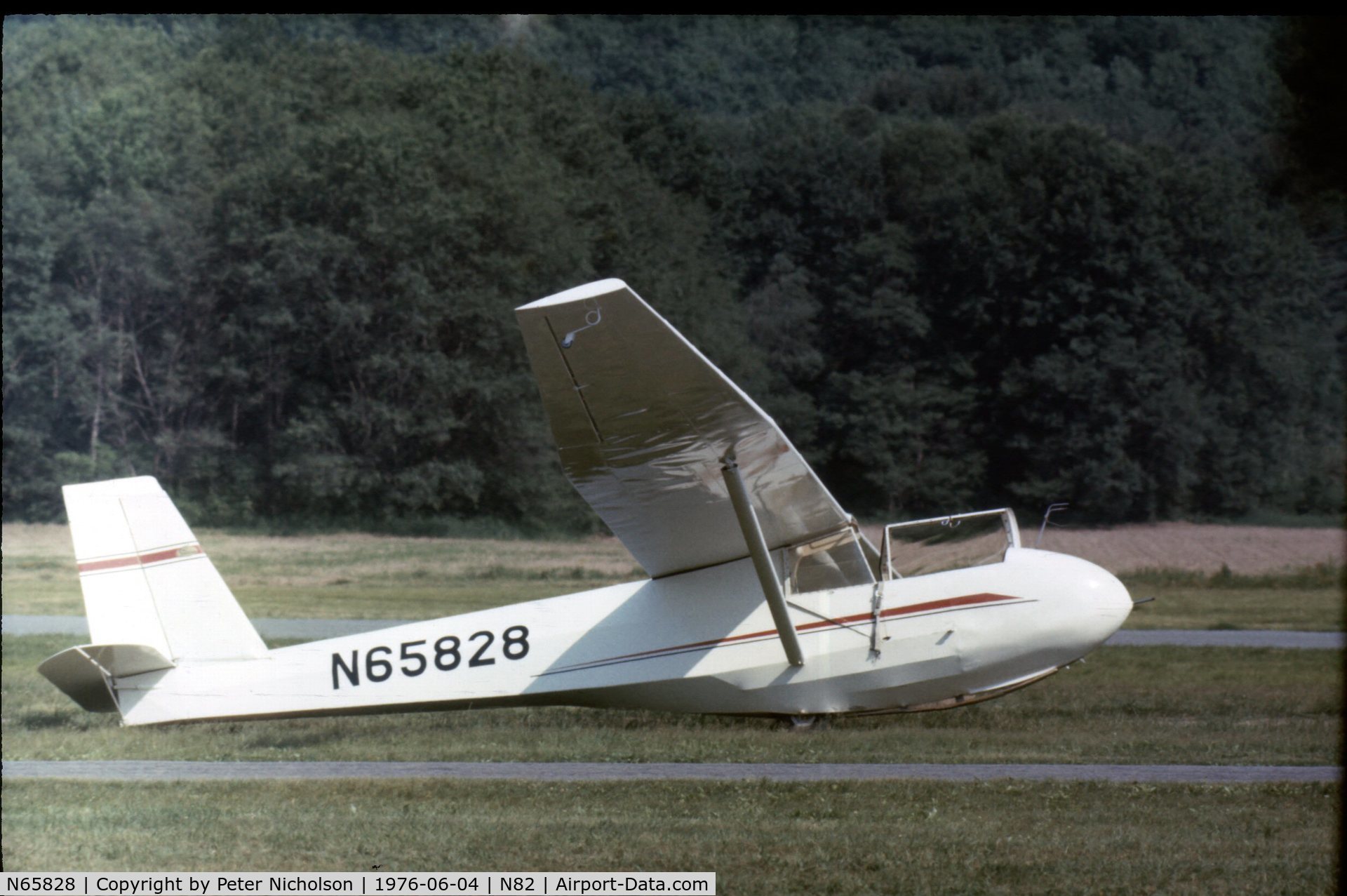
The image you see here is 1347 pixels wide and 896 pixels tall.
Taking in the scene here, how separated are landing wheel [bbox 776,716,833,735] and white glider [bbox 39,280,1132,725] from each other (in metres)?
0.48

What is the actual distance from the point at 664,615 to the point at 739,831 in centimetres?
119

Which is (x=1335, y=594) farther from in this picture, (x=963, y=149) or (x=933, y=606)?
(x=933, y=606)

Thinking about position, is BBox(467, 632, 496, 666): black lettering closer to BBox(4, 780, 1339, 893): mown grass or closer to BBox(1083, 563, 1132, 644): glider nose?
BBox(4, 780, 1339, 893): mown grass

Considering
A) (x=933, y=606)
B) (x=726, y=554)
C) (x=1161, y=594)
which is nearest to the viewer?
(x=933, y=606)

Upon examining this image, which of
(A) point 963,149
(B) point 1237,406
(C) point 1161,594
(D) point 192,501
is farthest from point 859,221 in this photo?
(D) point 192,501

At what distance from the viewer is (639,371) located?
4703 mm

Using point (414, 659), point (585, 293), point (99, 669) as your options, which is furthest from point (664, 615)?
point (99, 669)

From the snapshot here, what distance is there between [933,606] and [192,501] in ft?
51.4

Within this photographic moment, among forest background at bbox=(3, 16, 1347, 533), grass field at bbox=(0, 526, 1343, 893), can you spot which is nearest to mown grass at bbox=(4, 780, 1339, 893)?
grass field at bbox=(0, 526, 1343, 893)

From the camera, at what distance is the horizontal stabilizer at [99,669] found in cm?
646

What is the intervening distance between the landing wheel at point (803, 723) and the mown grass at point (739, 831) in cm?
36

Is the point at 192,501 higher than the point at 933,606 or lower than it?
lower
